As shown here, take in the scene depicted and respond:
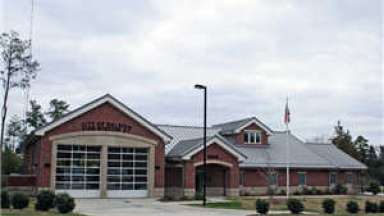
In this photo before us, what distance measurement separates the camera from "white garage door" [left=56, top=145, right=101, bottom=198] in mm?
40281

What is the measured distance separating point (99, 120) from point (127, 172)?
14.6ft

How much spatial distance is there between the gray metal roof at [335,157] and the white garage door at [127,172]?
66.6ft

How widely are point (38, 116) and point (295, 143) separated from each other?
33285 millimetres

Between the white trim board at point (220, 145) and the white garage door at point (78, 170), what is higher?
the white trim board at point (220, 145)

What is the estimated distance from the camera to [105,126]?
135ft

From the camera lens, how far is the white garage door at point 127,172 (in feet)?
137

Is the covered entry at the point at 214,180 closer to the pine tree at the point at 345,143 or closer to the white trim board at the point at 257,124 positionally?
the white trim board at the point at 257,124

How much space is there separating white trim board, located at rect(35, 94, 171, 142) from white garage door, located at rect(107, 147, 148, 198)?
172cm

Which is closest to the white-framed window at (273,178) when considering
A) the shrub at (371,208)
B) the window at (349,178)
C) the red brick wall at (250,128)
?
the red brick wall at (250,128)

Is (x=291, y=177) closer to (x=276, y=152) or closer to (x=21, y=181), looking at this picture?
(x=276, y=152)

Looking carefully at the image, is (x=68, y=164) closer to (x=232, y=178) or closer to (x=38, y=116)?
(x=232, y=178)

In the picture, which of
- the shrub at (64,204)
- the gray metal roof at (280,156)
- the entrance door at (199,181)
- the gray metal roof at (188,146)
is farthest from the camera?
the gray metal roof at (280,156)

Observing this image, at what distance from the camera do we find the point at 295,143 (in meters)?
56.8

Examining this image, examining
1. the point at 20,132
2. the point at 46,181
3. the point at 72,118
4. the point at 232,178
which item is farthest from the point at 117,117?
the point at 20,132
